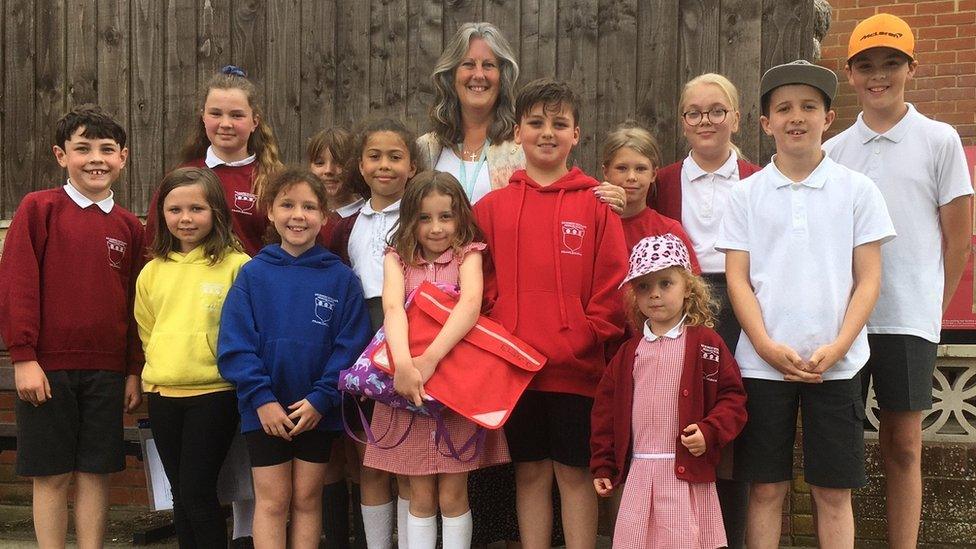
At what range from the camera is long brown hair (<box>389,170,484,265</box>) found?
3576 mm

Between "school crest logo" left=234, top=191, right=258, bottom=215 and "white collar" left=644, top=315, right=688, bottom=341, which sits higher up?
"school crest logo" left=234, top=191, right=258, bottom=215

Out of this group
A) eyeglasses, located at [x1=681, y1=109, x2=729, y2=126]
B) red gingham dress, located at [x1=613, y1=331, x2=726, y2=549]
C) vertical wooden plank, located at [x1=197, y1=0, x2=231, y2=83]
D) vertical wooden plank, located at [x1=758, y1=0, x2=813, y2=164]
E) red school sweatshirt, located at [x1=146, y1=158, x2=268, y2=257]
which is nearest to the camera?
red gingham dress, located at [x1=613, y1=331, x2=726, y2=549]

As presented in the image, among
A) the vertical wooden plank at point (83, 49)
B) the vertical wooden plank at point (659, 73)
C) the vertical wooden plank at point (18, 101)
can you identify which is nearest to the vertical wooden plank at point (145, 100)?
the vertical wooden plank at point (83, 49)

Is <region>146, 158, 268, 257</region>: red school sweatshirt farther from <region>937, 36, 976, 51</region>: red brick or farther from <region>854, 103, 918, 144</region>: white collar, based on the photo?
<region>937, 36, 976, 51</region>: red brick

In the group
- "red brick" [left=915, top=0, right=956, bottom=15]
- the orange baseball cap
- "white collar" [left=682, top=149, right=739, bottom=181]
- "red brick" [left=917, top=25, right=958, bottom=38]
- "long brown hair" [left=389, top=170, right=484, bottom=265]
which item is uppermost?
"red brick" [left=915, top=0, right=956, bottom=15]

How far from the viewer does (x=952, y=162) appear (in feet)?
11.6

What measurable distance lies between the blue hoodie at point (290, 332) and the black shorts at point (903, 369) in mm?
1980

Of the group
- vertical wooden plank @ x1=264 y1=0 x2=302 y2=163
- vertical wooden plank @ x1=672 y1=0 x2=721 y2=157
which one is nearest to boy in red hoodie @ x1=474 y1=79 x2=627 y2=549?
vertical wooden plank @ x1=672 y1=0 x2=721 y2=157

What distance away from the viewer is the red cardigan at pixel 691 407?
3188 millimetres

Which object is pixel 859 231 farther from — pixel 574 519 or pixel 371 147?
pixel 371 147

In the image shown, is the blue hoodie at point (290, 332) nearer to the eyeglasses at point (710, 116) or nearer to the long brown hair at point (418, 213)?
the long brown hair at point (418, 213)

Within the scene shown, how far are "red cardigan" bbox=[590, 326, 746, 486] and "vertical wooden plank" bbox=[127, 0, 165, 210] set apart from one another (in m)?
2.98

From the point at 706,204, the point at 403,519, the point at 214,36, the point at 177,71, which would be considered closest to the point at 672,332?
the point at 706,204

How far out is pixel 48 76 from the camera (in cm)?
518
